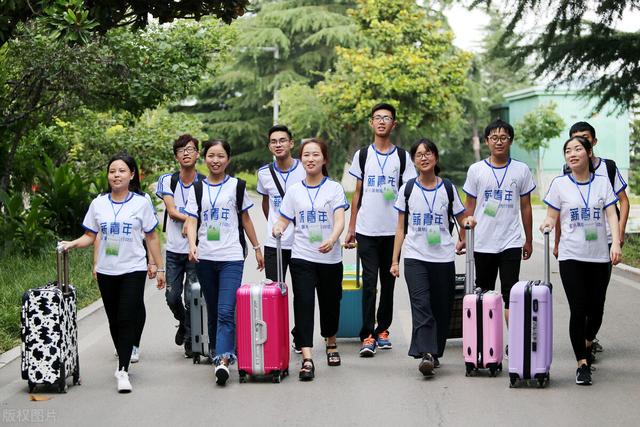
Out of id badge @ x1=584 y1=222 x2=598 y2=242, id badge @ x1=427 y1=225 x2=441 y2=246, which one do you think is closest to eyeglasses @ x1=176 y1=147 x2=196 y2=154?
id badge @ x1=427 y1=225 x2=441 y2=246

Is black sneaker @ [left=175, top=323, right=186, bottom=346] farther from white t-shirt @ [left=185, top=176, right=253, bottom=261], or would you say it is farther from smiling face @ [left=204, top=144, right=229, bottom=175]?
smiling face @ [left=204, top=144, right=229, bottom=175]

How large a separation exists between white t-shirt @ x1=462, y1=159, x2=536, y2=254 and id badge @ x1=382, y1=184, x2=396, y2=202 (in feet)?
2.36

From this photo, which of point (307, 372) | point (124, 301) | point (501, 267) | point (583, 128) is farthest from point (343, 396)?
point (583, 128)

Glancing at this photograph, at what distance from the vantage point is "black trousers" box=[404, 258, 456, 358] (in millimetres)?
9156

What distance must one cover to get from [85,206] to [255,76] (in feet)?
155

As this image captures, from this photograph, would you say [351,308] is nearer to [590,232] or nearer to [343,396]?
[343,396]

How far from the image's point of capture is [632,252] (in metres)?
19.6

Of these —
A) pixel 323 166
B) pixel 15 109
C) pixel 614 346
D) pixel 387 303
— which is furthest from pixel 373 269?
pixel 15 109

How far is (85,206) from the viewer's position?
20391 millimetres

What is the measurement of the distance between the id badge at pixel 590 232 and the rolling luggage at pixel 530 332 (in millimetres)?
475

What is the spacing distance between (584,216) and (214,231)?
2.68 meters

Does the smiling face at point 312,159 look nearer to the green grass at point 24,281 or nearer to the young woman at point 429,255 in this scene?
the young woman at point 429,255

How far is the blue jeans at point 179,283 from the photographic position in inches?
399

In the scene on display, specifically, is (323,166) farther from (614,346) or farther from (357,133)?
(357,133)
